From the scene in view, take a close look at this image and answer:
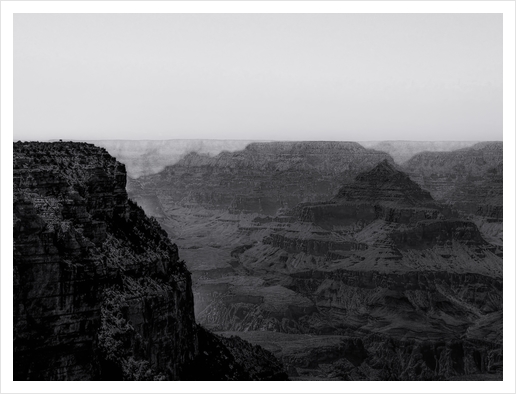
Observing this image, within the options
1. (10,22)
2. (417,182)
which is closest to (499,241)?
(417,182)

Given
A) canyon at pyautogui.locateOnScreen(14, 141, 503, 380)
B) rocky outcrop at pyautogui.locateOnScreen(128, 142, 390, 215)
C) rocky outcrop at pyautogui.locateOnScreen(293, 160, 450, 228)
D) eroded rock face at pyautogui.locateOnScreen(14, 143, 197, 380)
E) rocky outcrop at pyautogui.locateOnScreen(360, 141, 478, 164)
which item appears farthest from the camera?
rocky outcrop at pyautogui.locateOnScreen(293, 160, 450, 228)

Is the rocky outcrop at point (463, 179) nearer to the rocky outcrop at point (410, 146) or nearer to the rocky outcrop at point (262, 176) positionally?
the rocky outcrop at point (410, 146)

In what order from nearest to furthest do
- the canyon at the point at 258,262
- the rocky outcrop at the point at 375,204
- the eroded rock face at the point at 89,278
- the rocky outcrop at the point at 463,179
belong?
the eroded rock face at the point at 89,278, the canyon at the point at 258,262, the rocky outcrop at the point at 463,179, the rocky outcrop at the point at 375,204

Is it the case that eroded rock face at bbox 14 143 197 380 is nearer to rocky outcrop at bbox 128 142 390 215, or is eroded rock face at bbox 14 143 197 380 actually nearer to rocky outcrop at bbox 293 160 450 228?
rocky outcrop at bbox 128 142 390 215

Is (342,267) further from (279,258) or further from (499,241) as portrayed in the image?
(499,241)

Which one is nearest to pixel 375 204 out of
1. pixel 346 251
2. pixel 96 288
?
pixel 346 251

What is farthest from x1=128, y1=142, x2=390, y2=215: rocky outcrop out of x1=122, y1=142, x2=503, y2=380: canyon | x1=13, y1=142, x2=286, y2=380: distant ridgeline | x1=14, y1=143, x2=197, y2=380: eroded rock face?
x1=14, y1=143, x2=197, y2=380: eroded rock face

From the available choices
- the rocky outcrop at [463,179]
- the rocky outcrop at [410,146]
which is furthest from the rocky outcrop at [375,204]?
the rocky outcrop at [410,146]

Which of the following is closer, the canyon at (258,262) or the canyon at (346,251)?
the canyon at (258,262)

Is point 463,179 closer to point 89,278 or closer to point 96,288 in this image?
point 96,288
